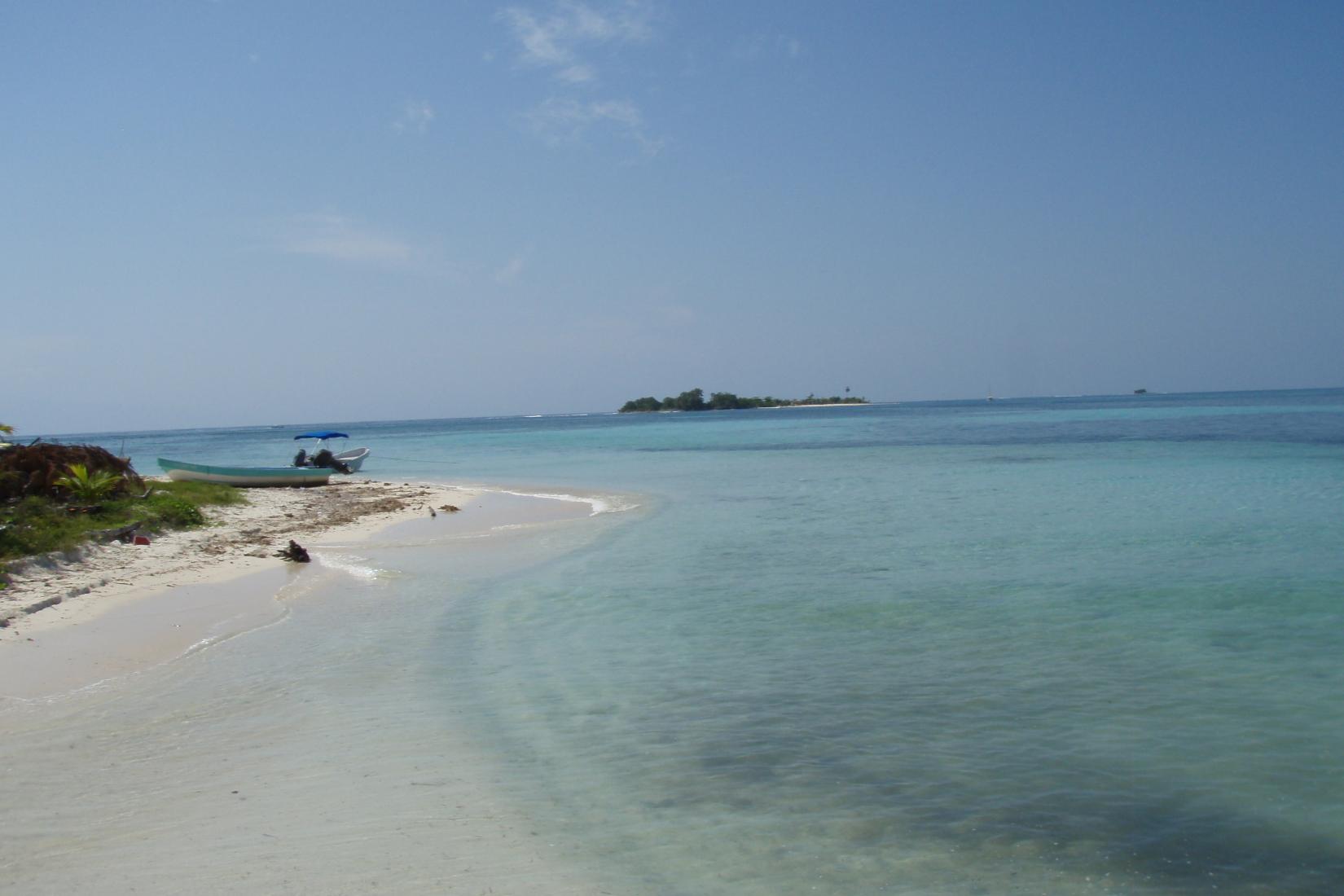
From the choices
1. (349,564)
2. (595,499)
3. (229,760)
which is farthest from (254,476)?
(229,760)

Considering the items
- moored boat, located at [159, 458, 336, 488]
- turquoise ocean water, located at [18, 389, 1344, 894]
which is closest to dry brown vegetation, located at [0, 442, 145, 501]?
turquoise ocean water, located at [18, 389, 1344, 894]

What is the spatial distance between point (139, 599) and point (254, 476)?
18.8 m

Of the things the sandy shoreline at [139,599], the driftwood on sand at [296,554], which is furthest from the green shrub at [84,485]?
the driftwood on sand at [296,554]

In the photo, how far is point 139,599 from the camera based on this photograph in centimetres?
1144

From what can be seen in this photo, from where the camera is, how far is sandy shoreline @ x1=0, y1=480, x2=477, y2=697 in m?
8.62

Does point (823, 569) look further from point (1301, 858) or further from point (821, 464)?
point (821, 464)

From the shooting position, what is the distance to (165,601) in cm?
1136

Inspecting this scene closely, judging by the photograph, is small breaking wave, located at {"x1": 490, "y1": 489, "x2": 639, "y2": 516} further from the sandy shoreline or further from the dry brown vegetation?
the dry brown vegetation

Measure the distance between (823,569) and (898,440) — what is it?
136 ft

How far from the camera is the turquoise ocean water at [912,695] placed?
4.91 meters

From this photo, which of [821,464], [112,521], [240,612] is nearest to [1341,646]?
[240,612]

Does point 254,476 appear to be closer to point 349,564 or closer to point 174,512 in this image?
point 174,512

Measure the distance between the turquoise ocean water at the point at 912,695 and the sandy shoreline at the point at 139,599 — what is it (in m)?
1.05

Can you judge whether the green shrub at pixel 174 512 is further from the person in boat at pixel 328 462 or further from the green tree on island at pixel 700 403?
the green tree on island at pixel 700 403
